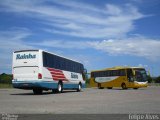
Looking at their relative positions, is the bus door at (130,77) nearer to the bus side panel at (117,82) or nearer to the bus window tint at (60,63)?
the bus side panel at (117,82)

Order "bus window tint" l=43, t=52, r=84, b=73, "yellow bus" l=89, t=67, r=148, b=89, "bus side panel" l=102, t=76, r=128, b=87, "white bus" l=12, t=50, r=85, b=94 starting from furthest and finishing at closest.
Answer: "bus side panel" l=102, t=76, r=128, b=87 < "yellow bus" l=89, t=67, r=148, b=89 < "bus window tint" l=43, t=52, r=84, b=73 < "white bus" l=12, t=50, r=85, b=94

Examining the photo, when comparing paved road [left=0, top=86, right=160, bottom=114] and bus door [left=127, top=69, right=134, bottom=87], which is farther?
bus door [left=127, top=69, right=134, bottom=87]

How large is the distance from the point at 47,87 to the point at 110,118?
17258mm

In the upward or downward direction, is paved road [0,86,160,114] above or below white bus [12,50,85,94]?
below

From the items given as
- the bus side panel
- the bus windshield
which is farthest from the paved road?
the bus side panel

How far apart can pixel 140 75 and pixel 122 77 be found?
2.79 meters

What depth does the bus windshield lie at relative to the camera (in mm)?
45750

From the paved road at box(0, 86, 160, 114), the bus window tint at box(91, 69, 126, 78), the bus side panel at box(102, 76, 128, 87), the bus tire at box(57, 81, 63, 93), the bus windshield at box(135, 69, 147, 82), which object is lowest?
the paved road at box(0, 86, 160, 114)

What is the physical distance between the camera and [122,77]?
47750 mm

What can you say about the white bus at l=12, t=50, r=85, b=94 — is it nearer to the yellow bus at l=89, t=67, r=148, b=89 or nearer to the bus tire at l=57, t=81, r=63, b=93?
the bus tire at l=57, t=81, r=63, b=93

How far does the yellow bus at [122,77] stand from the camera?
A: 150ft

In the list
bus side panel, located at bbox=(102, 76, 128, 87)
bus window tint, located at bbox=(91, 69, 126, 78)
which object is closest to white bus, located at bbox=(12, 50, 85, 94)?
bus side panel, located at bbox=(102, 76, 128, 87)

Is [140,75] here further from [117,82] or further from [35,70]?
[35,70]

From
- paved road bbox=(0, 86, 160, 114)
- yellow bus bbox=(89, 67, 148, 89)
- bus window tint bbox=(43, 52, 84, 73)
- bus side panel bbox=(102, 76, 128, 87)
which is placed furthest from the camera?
bus side panel bbox=(102, 76, 128, 87)
